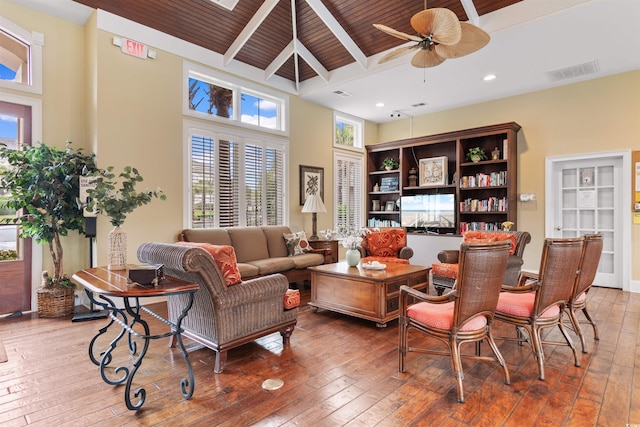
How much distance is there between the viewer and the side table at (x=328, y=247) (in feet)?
20.0

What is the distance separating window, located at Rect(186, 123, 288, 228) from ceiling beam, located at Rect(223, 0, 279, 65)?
117cm

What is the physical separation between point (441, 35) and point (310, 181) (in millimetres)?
4117

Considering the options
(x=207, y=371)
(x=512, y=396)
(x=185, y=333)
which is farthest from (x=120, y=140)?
(x=512, y=396)

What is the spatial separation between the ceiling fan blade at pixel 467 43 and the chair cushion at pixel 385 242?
2.80m

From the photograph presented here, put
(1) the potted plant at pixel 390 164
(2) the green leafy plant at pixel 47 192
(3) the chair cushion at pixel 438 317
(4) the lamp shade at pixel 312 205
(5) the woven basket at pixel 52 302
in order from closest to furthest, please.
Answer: (3) the chair cushion at pixel 438 317 → (2) the green leafy plant at pixel 47 192 → (5) the woven basket at pixel 52 302 → (4) the lamp shade at pixel 312 205 → (1) the potted plant at pixel 390 164

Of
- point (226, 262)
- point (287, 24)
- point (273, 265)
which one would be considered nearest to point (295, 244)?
point (273, 265)

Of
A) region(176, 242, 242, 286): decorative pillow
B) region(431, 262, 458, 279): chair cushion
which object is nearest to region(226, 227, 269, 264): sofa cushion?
region(176, 242, 242, 286): decorative pillow

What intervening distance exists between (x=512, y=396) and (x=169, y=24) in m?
5.59

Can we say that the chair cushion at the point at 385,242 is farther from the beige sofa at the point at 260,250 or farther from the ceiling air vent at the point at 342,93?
the ceiling air vent at the point at 342,93

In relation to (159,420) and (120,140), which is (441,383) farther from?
(120,140)

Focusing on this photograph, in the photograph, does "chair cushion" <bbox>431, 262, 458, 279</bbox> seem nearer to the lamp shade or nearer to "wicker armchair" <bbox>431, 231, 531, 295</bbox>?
"wicker armchair" <bbox>431, 231, 531, 295</bbox>

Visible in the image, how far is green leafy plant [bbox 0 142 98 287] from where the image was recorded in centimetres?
385

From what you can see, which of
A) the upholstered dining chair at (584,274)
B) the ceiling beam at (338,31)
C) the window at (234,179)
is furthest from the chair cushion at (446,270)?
the ceiling beam at (338,31)

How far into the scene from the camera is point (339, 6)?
4.93m
